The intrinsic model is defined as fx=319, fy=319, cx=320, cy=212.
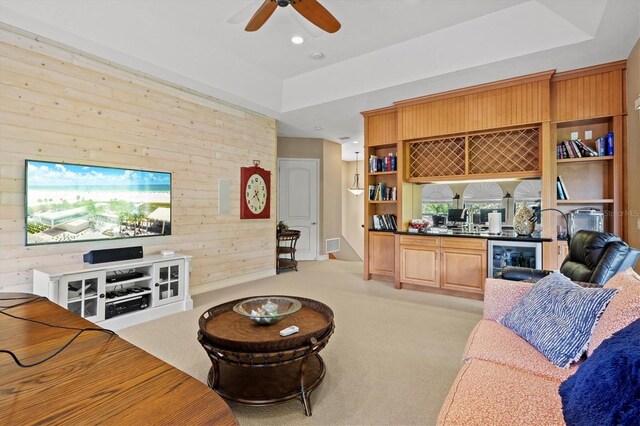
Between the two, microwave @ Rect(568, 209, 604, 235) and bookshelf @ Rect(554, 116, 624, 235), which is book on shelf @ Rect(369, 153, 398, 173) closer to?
bookshelf @ Rect(554, 116, 624, 235)

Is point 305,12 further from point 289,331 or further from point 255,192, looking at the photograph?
point 255,192

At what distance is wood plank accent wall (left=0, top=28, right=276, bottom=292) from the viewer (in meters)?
2.90

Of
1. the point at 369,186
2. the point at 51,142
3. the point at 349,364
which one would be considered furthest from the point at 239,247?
the point at 349,364

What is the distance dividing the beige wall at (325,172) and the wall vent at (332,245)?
0.10 metres

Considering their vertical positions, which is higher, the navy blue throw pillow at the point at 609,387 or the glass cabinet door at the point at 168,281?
the navy blue throw pillow at the point at 609,387

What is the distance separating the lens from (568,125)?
13.1 feet

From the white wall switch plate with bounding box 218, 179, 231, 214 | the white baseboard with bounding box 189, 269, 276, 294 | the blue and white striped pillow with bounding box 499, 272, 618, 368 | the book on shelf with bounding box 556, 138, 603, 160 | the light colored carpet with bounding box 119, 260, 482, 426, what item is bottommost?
the light colored carpet with bounding box 119, 260, 482, 426

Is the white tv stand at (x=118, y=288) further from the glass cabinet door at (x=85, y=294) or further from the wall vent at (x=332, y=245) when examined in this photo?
the wall vent at (x=332, y=245)

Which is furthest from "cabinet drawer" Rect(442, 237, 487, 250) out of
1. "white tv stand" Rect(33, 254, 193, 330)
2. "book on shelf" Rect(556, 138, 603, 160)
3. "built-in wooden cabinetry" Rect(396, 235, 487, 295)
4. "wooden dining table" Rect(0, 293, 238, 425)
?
"wooden dining table" Rect(0, 293, 238, 425)

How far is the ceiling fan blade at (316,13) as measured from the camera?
256 cm

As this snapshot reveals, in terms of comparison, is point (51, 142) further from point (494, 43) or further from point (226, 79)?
point (494, 43)

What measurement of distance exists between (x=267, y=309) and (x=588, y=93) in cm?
434

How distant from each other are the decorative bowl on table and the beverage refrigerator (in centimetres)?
282

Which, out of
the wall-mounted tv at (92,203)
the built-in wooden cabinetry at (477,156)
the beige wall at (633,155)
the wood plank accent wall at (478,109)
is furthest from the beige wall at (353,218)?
the beige wall at (633,155)
